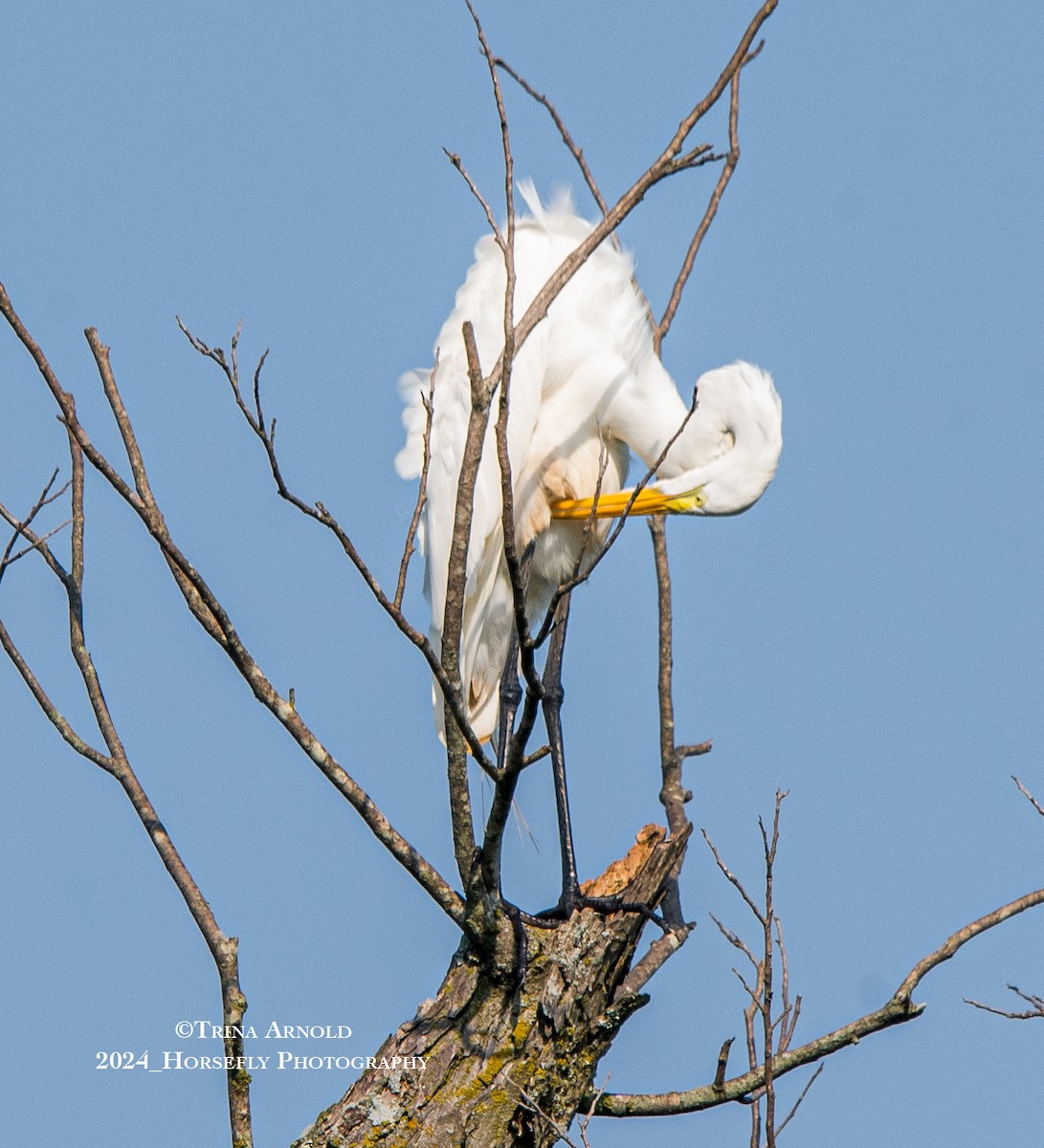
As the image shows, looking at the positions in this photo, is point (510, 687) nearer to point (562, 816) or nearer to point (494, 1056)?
point (562, 816)

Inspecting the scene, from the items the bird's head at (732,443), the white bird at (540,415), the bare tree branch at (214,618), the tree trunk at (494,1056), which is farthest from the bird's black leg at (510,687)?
the bare tree branch at (214,618)

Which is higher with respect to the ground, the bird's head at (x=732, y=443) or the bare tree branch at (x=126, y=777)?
the bird's head at (x=732, y=443)

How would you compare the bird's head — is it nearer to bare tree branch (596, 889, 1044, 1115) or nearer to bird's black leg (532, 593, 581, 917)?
bird's black leg (532, 593, 581, 917)

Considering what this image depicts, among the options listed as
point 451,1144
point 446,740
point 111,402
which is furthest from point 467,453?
point 451,1144

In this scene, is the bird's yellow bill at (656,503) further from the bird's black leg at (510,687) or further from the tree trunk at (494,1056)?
the tree trunk at (494,1056)

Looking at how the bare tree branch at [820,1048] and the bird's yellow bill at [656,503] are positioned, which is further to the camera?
the bird's yellow bill at [656,503]

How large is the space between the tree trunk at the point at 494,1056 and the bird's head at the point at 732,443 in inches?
80.5

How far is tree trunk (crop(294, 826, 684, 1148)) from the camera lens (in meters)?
3.74

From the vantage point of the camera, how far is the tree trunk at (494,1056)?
3742mm

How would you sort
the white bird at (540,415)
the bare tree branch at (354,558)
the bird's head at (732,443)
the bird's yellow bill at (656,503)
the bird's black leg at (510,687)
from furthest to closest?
the bird's black leg at (510,687), the white bird at (540,415), the bird's yellow bill at (656,503), the bird's head at (732,443), the bare tree branch at (354,558)

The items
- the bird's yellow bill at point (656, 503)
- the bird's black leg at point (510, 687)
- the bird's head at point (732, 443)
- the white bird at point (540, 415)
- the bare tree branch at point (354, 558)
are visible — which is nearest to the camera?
the bare tree branch at point (354, 558)

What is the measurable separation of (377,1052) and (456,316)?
11.5 feet

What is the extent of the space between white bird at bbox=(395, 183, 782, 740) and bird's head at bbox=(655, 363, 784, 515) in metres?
0.27

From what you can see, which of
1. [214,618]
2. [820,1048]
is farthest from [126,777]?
[820,1048]
